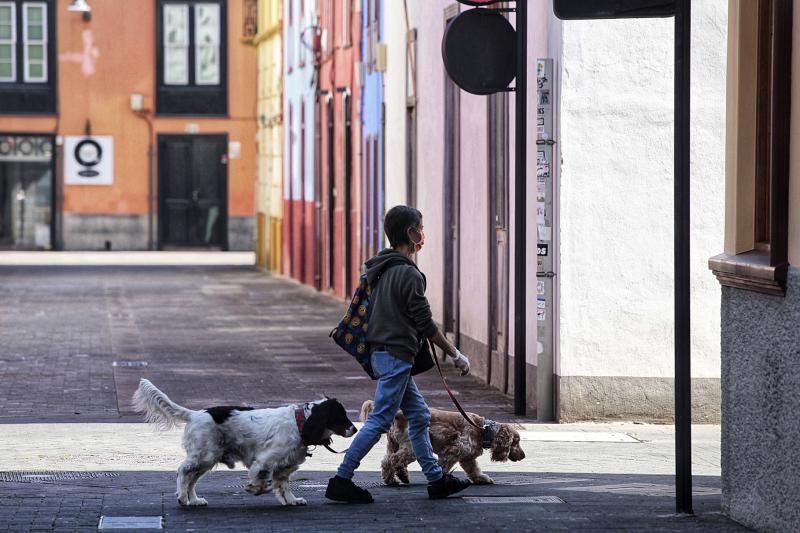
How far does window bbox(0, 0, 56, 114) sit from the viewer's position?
48906mm

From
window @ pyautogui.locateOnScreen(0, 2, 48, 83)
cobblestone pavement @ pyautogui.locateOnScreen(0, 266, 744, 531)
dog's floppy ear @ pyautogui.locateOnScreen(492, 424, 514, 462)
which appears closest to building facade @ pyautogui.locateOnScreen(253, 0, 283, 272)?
window @ pyautogui.locateOnScreen(0, 2, 48, 83)

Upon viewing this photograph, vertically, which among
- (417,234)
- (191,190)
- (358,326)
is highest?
(191,190)

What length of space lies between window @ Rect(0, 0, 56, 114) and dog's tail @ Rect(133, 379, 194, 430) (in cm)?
4127

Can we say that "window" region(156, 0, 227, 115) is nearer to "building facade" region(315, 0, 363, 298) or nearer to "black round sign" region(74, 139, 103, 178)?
"black round sign" region(74, 139, 103, 178)

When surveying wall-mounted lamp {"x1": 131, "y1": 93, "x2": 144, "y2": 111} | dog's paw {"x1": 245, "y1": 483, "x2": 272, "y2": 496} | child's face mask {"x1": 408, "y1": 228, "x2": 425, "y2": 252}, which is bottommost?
dog's paw {"x1": 245, "y1": 483, "x2": 272, "y2": 496}

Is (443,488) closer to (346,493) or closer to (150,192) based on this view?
(346,493)

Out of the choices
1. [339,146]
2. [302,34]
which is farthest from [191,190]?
[339,146]

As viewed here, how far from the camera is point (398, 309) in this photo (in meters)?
9.05

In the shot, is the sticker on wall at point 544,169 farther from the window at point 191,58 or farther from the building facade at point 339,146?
the window at point 191,58

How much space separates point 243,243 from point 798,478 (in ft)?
141

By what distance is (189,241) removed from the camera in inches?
1973

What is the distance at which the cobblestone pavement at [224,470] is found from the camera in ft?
27.7

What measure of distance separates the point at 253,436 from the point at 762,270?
2.54 m

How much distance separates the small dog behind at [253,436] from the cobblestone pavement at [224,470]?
150 millimetres
